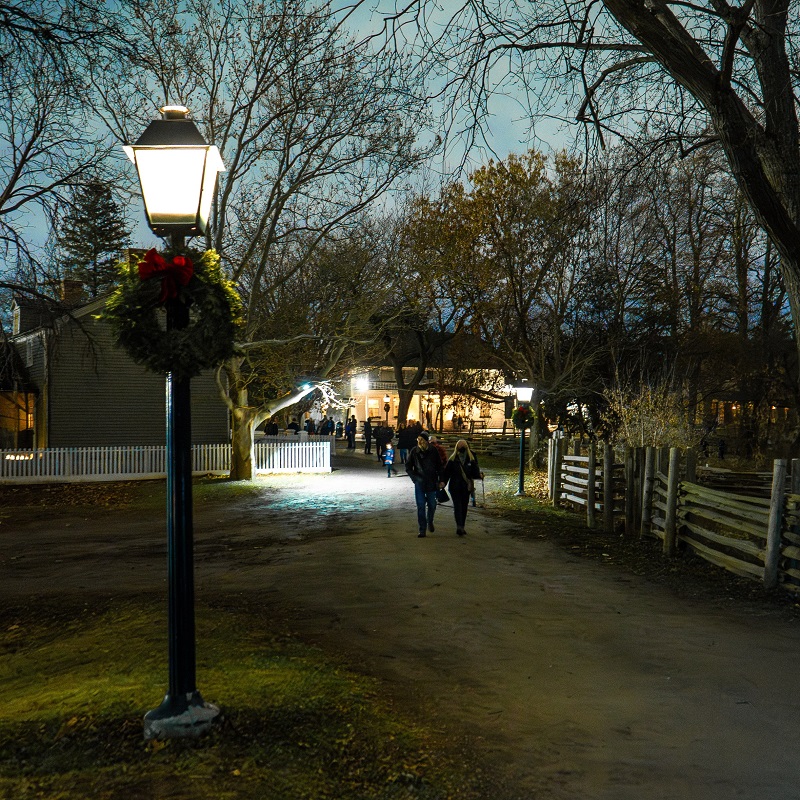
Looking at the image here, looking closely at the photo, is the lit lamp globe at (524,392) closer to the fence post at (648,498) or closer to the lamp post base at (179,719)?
the fence post at (648,498)

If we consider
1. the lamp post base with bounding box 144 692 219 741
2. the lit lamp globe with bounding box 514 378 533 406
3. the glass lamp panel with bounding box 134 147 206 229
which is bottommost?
the lamp post base with bounding box 144 692 219 741

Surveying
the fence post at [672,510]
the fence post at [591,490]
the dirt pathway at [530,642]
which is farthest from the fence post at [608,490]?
the fence post at [672,510]

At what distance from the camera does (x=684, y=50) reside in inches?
326

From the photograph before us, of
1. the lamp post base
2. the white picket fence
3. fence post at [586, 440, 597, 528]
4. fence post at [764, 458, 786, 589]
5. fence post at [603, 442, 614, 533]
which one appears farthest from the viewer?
the white picket fence

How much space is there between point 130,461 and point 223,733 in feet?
72.2

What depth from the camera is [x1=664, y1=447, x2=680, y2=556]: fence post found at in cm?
1135

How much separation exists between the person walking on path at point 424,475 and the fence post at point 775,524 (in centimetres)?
550

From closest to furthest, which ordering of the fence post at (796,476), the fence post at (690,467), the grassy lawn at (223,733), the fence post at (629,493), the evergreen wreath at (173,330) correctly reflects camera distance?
1. the grassy lawn at (223,733)
2. the evergreen wreath at (173,330)
3. the fence post at (796,476)
4. the fence post at (690,467)
5. the fence post at (629,493)

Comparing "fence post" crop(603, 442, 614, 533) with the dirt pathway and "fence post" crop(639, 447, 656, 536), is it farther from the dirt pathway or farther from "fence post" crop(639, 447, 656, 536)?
the dirt pathway

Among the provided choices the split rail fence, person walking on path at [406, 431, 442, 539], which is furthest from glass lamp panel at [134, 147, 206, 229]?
person walking on path at [406, 431, 442, 539]

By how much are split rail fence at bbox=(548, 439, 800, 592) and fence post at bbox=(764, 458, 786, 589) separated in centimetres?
1

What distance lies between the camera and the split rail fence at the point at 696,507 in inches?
341

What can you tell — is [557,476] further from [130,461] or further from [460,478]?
[130,461]

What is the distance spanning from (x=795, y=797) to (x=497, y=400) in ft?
118
